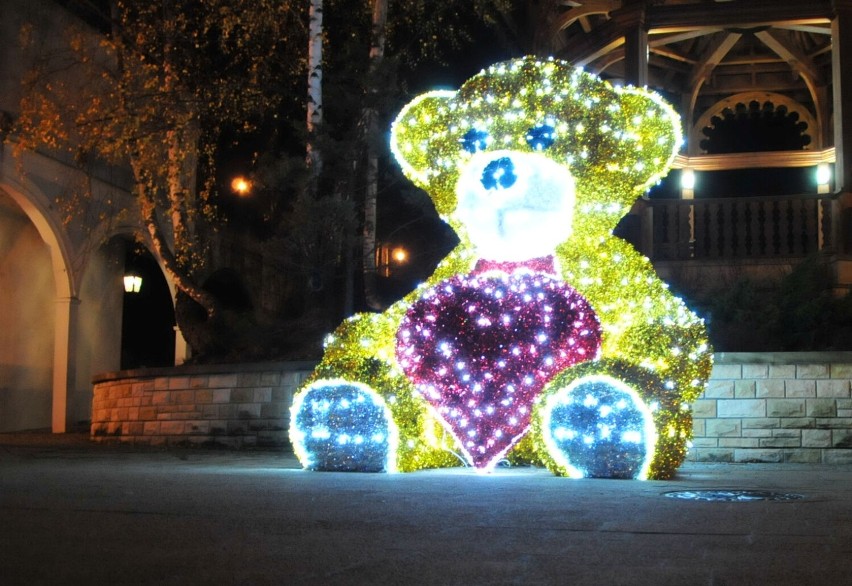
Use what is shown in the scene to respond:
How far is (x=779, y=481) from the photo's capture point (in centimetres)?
685

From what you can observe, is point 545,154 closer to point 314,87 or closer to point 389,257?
point 314,87

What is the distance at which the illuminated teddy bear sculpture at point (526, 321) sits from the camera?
6391 mm

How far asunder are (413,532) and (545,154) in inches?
152

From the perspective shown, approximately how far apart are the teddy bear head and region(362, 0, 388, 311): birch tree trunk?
480 cm

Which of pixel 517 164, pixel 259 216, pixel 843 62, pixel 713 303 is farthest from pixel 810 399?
pixel 259 216

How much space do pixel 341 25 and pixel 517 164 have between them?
859cm

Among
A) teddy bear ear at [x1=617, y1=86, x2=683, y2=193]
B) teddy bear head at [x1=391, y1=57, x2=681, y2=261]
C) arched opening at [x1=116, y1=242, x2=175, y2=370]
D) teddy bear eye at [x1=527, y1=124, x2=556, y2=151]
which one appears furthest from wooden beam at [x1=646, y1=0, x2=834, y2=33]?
arched opening at [x1=116, y1=242, x2=175, y2=370]

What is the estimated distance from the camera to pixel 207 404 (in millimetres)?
11344

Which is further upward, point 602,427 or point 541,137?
point 541,137

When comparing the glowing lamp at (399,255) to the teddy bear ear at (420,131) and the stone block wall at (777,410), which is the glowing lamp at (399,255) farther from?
the teddy bear ear at (420,131)

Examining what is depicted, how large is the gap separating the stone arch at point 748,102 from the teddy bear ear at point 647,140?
907cm

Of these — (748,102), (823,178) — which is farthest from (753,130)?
(823,178)

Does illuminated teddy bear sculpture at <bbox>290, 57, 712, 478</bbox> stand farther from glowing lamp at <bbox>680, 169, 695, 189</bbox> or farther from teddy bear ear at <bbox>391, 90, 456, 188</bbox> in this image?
glowing lamp at <bbox>680, 169, 695, 189</bbox>

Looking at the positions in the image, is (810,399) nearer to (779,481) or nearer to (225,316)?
(779,481)
